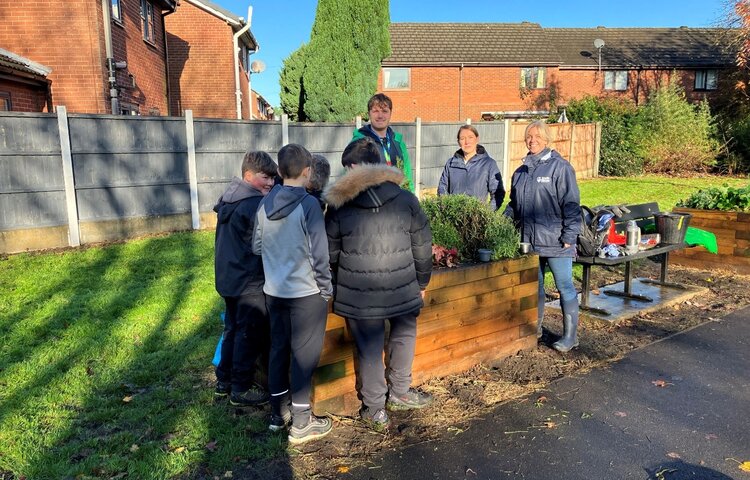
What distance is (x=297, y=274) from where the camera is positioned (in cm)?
330

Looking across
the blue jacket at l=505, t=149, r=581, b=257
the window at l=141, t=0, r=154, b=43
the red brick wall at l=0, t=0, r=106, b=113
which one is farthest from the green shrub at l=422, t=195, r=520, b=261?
the window at l=141, t=0, r=154, b=43

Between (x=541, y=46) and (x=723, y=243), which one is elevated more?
(x=541, y=46)

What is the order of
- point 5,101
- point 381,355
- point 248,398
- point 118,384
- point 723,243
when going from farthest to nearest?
1. point 5,101
2. point 723,243
3. point 118,384
4. point 248,398
5. point 381,355

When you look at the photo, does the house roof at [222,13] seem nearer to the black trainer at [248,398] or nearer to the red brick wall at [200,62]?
the red brick wall at [200,62]

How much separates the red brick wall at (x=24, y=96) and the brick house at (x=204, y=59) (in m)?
8.95

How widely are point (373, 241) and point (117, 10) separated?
13736mm

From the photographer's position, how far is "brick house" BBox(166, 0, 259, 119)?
843 inches

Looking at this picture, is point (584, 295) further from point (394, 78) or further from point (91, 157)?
point (394, 78)

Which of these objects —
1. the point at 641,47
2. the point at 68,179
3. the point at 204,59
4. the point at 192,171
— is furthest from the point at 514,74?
the point at 68,179

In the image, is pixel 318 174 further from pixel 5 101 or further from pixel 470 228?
pixel 5 101

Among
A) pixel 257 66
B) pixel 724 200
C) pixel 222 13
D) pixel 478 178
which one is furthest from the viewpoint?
pixel 257 66

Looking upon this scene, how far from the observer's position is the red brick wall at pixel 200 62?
21.4 m

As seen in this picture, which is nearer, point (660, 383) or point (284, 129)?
point (660, 383)

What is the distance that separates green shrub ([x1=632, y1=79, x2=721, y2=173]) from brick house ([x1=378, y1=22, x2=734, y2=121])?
475 inches
